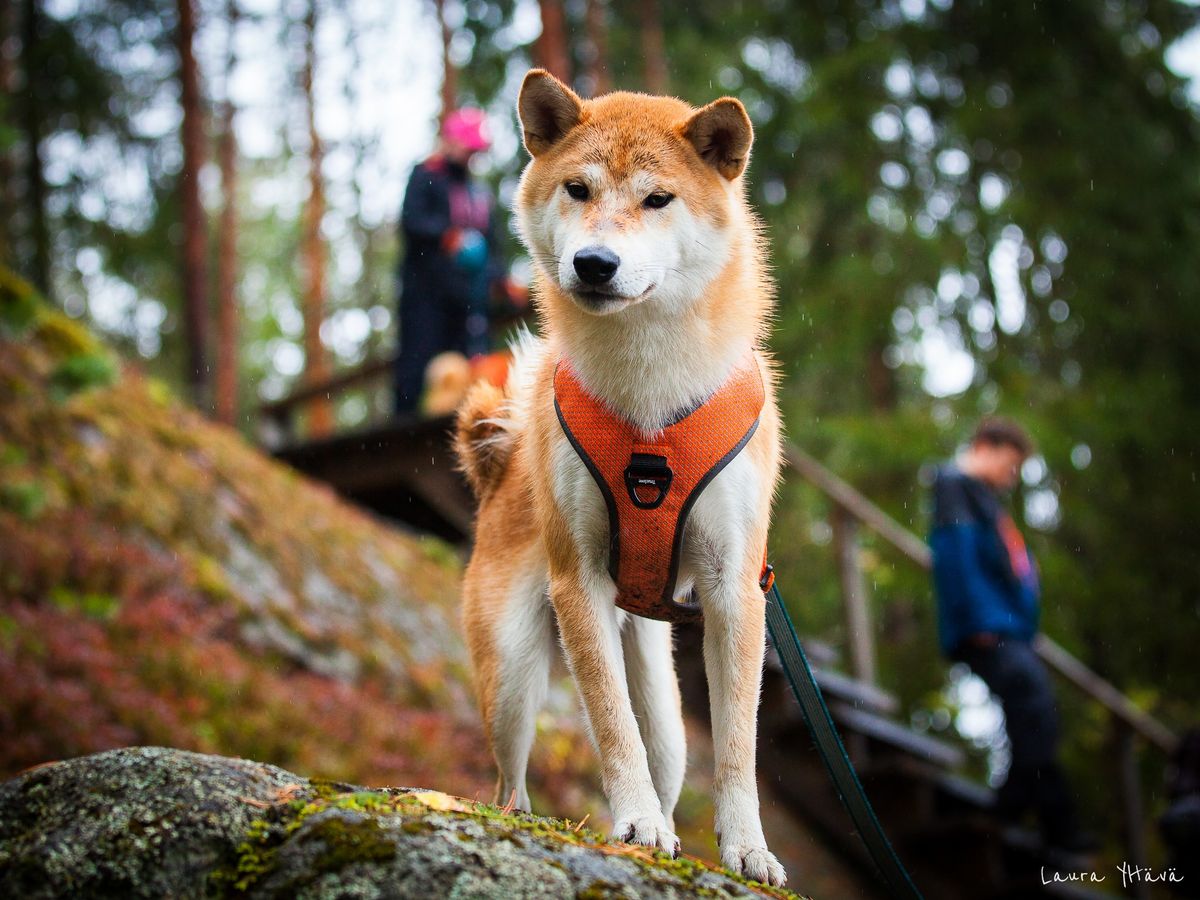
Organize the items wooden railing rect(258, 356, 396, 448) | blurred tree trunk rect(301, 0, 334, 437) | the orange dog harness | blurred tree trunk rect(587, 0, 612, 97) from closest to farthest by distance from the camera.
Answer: the orange dog harness, wooden railing rect(258, 356, 396, 448), blurred tree trunk rect(587, 0, 612, 97), blurred tree trunk rect(301, 0, 334, 437)

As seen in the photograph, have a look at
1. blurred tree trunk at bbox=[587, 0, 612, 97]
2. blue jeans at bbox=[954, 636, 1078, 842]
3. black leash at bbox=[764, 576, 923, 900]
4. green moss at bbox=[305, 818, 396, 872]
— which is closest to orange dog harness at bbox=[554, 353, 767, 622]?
black leash at bbox=[764, 576, 923, 900]

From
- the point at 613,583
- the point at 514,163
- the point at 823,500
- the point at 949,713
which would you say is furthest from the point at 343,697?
the point at 514,163

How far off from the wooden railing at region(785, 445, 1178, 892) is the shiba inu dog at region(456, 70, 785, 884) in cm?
545

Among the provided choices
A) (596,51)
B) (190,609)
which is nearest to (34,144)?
(596,51)

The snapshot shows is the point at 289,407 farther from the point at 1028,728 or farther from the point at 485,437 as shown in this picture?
Result: the point at 485,437

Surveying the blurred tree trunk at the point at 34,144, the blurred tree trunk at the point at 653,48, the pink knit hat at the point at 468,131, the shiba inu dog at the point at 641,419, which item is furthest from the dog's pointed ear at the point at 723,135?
the blurred tree trunk at the point at 34,144

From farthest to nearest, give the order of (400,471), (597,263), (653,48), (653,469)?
(653,48), (400,471), (653,469), (597,263)

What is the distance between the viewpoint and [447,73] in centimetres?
1300

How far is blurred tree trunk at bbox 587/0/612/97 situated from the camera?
11.4 m

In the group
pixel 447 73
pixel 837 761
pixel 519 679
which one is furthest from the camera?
pixel 447 73

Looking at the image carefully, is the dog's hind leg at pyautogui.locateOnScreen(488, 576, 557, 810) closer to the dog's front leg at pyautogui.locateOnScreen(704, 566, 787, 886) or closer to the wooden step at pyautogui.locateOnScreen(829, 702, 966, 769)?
the dog's front leg at pyautogui.locateOnScreen(704, 566, 787, 886)

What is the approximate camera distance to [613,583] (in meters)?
2.56

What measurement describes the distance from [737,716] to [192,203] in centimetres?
1223

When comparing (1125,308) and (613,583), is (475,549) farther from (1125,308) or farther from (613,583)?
(1125,308)
